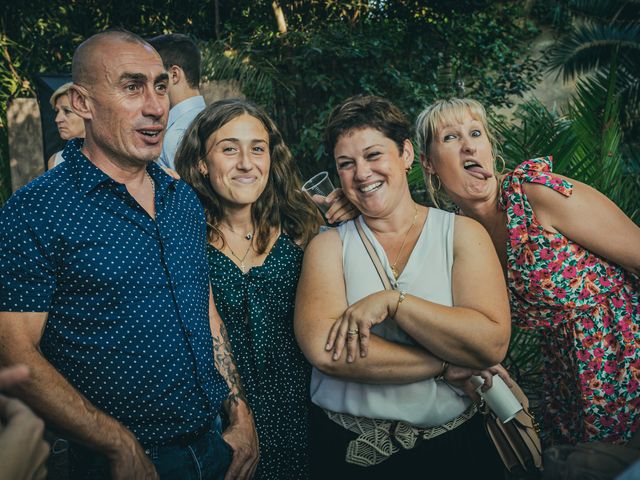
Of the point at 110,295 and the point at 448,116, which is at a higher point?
the point at 448,116

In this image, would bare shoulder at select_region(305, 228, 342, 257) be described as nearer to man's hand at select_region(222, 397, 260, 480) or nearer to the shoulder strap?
the shoulder strap

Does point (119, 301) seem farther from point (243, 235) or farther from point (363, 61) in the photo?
point (363, 61)

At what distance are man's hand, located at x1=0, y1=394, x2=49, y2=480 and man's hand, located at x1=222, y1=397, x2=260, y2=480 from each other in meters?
1.09

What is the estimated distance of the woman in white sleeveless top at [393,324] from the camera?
194 cm

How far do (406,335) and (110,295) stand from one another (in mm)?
1043

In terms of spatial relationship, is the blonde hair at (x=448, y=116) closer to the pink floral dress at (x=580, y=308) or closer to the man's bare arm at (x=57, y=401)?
the pink floral dress at (x=580, y=308)

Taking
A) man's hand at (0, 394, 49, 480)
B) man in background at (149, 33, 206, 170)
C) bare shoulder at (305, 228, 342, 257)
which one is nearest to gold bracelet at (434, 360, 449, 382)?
bare shoulder at (305, 228, 342, 257)

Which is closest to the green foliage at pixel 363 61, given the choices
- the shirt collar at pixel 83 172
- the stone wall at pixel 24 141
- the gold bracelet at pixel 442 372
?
the stone wall at pixel 24 141

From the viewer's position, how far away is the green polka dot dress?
7.84 ft

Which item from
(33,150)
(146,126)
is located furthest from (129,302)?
(33,150)

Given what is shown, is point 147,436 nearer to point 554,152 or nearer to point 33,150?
point 554,152

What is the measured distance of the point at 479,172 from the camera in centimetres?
253

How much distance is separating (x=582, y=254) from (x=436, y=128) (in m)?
0.84

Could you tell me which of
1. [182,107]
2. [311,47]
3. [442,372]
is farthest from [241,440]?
[311,47]
